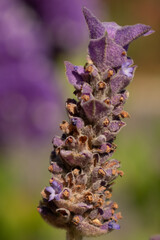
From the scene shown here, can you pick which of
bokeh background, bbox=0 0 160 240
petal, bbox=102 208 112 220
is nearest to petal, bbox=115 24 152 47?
petal, bbox=102 208 112 220

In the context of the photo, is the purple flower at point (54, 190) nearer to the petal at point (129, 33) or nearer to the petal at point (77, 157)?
the petal at point (77, 157)

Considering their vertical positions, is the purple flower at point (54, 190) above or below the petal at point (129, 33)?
below

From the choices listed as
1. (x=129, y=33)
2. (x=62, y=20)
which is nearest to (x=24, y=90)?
(x=62, y=20)

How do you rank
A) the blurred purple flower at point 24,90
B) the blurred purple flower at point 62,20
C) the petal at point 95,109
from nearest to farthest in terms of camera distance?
the petal at point 95,109
the blurred purple flower at point 24,90
the blurred purple flower at point 62,20

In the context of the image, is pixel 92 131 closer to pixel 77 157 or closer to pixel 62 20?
pixel 77 157

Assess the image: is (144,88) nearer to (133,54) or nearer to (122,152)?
(133,54)

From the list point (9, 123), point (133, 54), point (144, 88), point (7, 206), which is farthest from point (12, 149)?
point (144, 88)

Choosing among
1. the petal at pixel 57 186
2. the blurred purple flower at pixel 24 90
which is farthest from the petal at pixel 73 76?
the blurred purple flower at pixel 24 90
